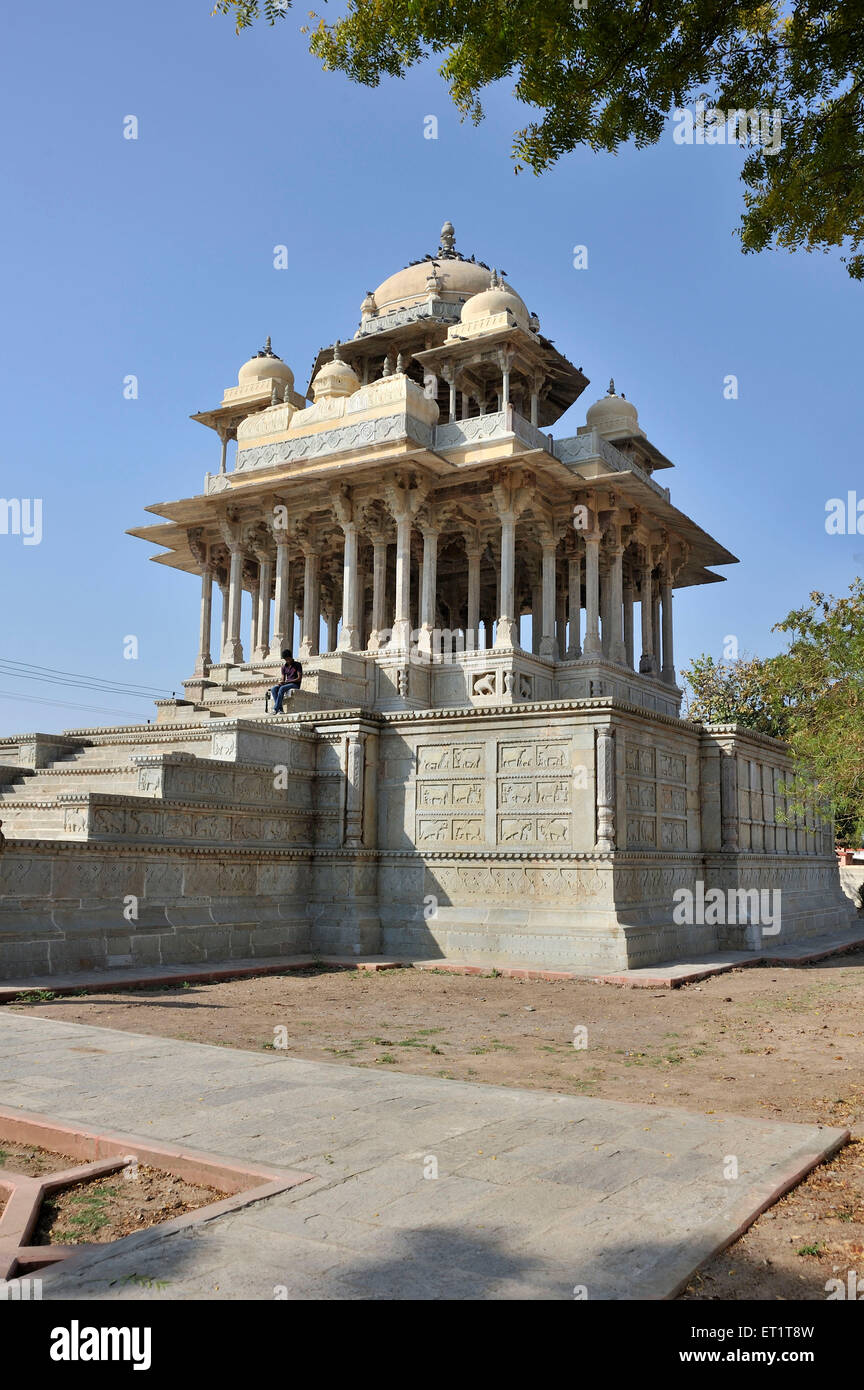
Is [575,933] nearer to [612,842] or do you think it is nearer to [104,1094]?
[612,842]

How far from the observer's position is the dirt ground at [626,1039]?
4.66 m

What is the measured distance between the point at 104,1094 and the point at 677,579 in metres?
32.5

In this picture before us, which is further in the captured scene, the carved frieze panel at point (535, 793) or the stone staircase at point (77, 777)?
the carved frieze panel at point (535, 793)

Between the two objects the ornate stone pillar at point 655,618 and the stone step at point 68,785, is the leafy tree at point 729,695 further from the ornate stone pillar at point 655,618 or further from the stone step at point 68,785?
the stone step at point 68,785

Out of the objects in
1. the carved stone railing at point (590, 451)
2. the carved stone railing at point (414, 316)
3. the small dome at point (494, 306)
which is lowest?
the carved stone railing at point (590, 451)

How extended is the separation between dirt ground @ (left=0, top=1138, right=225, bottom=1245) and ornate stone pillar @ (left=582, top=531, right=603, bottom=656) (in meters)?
23.9

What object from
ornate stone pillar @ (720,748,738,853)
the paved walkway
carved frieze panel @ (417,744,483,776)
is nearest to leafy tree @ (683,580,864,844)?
ornate stone pillar @ (720,748,738,853)

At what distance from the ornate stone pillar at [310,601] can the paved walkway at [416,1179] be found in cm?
2241

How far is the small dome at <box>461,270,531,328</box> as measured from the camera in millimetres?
30734

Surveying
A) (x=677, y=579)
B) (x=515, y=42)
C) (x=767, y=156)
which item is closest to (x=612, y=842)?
(x=767, y=156)

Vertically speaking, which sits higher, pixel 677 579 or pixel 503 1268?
pixel 677 579

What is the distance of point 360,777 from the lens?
17.4 m

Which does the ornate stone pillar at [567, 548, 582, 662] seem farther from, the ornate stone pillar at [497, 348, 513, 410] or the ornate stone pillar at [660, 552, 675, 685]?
the ornate stone pillar at [497, 348, 513, 410]

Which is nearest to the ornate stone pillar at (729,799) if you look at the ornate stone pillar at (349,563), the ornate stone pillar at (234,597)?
the ornate stone pillar at (349,563)
